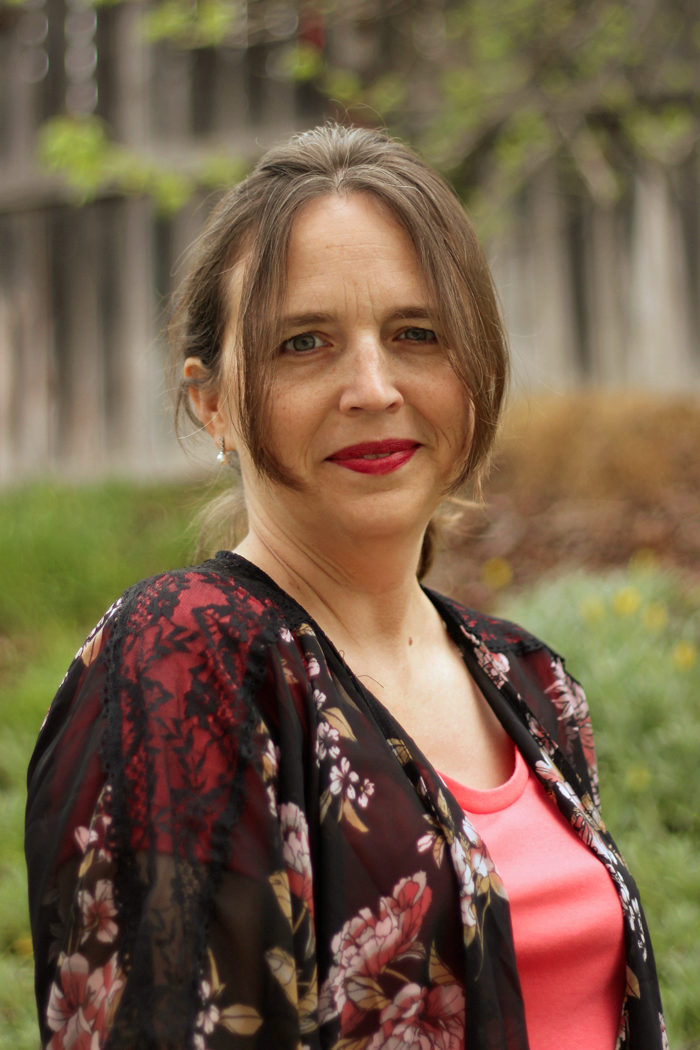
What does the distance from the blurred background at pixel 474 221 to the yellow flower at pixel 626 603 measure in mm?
15

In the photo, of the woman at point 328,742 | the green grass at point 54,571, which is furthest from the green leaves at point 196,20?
the woman at point 328,742

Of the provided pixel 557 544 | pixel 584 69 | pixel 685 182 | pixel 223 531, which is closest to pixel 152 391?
pixel 557 544

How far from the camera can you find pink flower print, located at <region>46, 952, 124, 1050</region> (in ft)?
3.49

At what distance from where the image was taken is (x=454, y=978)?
48.1 inches

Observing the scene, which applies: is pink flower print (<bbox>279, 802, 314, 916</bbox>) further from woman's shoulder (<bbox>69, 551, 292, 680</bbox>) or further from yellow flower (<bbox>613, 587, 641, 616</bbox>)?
yellow flower (<bbox>613, 587, 641, 616</bbox>)

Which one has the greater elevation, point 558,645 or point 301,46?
point 301,46

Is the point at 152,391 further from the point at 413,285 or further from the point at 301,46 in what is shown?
the point at 413,285

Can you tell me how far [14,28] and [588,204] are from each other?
11.3ft

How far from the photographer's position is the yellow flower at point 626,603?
11.7ft

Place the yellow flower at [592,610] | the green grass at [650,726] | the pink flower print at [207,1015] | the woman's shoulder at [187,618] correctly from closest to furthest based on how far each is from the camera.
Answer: the pink flower print at [207,1015] < the woman's shoulder at [187,618] < the green grass at [650,726] < the yellow flower at [592,610]

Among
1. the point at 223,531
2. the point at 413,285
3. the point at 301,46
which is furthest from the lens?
the point at 301,46

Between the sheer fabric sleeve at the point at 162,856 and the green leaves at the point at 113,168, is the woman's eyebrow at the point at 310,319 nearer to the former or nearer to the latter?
the sheer fabric sleeve at the point at 162,856

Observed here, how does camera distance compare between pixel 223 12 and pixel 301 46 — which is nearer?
pixel 223 12

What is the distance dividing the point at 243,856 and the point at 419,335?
2.52ft
